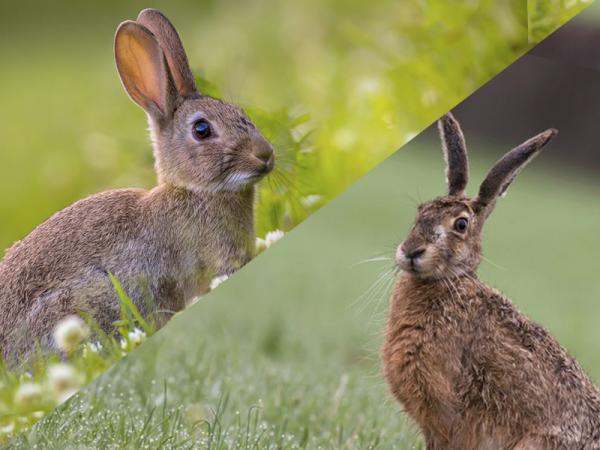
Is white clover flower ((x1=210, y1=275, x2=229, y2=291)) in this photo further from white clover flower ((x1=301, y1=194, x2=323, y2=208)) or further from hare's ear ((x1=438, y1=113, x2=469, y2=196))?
hare's ear ((x1=438, y1=113, x2=469, y2=196))

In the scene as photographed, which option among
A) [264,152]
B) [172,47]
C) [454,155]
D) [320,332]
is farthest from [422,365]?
[320,332]

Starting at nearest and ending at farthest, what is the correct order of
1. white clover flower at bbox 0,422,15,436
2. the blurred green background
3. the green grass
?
the blurred green background, white clover flower at bbox 0,422,15,436, the green grass

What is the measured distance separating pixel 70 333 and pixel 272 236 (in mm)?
387

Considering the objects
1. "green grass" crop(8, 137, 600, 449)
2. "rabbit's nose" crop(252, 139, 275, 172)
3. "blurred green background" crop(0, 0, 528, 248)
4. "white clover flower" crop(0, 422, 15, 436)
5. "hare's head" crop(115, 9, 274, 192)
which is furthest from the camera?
"green grass" crop(8, 137, 600, 449)

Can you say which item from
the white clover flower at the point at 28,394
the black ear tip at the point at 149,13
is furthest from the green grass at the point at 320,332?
the black ear tip at the point at 149,13

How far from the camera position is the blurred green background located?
1.43 meters

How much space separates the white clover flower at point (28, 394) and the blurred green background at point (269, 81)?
8.2 inches

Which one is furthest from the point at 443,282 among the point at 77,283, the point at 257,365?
the point at 257,365

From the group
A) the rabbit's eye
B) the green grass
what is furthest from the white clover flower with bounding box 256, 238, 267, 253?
the green grass

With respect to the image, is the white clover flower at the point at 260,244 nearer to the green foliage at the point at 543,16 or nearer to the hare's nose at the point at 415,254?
the hare's nose at the point at 415,254

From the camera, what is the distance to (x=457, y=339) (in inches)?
89.7

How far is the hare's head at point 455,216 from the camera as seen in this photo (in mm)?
2260

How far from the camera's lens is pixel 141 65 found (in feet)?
5.04

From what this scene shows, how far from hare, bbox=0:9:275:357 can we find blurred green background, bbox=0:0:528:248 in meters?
0.02
